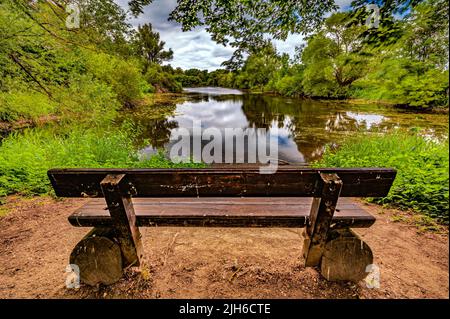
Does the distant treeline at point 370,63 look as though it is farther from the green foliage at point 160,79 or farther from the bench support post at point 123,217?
the green foliage at point 160,79

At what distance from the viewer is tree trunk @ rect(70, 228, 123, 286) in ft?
5.97

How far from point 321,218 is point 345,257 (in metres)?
0.48

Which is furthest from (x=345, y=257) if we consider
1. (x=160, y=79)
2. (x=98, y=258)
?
(x=160, y=79)

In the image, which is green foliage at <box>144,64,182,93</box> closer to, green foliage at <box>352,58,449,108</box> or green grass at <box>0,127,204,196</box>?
green foliage at <box>352,58,449,108</box>

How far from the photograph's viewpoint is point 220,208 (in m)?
1.99

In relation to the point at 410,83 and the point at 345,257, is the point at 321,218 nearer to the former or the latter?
the point at 345,257

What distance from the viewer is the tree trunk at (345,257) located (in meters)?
1.81

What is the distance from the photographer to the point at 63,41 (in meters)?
6.26

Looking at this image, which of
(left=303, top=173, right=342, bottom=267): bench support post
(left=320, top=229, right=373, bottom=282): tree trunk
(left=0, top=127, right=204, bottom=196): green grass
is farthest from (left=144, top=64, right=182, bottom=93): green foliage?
(left=320, top=229, right=373, bottom=282): tree trunk

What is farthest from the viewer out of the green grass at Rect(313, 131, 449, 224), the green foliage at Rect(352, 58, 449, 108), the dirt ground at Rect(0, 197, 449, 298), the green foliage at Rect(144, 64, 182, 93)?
the green foliage at Rect(144, 64, 182, 93)

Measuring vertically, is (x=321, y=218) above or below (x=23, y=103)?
below

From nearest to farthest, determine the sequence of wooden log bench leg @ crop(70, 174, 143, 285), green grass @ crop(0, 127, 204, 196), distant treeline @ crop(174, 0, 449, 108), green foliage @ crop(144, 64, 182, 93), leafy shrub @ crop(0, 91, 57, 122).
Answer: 1. wooden log bench leg @ crop(70, 174, 143, 285)
2. distant treeline @ crop(174, 0, 449, 108)
3. green grass @ crop(0, 127, 204, 196)
4. leafy shrub @ crop(0, 91, 57, 122)
5. green foliage @ crop(144, 64, 182, 93)
